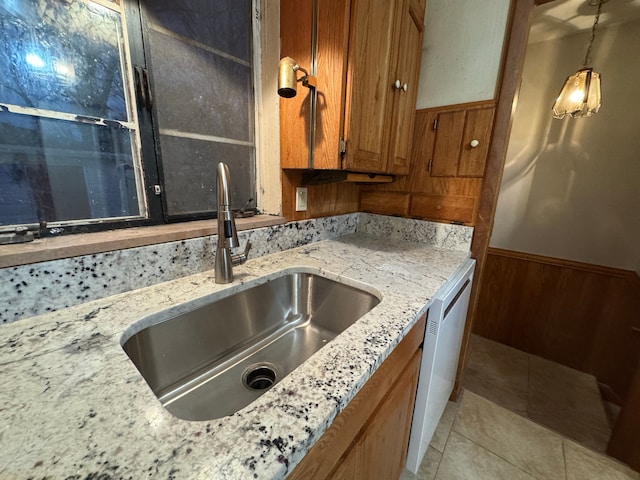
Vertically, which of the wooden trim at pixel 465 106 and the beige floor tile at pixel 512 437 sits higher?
the wooden trim at pixel 465 106

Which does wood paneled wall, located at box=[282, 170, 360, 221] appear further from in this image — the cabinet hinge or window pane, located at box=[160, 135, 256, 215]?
the cabinet hinge

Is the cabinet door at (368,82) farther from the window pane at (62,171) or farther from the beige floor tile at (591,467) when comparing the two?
the beige floor tile at (591,467)

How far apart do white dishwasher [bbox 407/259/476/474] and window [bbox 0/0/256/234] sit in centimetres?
93

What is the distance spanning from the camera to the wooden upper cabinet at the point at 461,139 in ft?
3.80

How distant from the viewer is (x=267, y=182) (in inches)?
43.6

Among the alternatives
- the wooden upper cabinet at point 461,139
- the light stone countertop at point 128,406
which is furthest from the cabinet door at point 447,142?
the light stone countertop at point 128,406

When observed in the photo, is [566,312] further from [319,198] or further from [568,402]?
[319,198]

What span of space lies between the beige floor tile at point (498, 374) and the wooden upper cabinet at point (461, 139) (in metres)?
1.39

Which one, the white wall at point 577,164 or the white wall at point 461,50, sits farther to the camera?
the white wall at point 577,164

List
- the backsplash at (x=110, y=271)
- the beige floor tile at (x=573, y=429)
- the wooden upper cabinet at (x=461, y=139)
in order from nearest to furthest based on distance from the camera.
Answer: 1. the backsplash at (x=110, y=271)
2. the wooden upper cabinet at (x=461, y=139)
3. the beige floor tile at (x=573, y=429)

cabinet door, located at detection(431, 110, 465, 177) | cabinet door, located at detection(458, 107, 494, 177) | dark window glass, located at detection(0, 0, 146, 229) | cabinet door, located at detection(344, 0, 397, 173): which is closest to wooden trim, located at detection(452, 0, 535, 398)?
cabinet door, located at detection(458, 107, 494, 177)

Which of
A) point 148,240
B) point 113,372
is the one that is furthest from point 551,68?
point 113,372

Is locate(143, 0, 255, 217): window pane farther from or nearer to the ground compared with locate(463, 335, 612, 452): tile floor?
farther from the ground

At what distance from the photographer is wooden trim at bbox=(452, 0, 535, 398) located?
1053 mm
